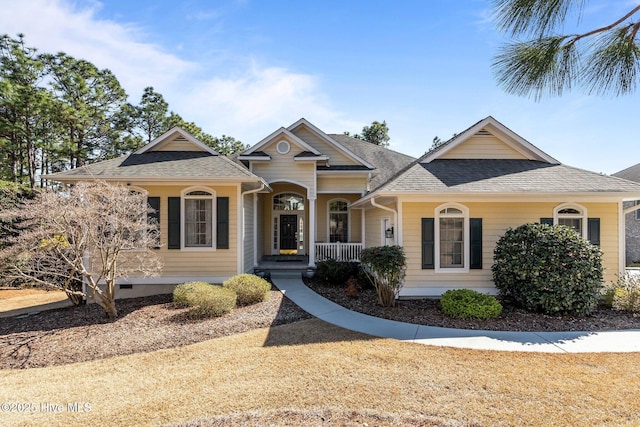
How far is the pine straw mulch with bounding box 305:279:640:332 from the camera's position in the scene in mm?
6441

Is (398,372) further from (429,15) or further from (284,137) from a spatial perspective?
(284,137)

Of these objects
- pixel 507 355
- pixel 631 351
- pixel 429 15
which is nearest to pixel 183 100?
pixel 429 15

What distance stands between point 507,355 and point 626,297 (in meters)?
5.01

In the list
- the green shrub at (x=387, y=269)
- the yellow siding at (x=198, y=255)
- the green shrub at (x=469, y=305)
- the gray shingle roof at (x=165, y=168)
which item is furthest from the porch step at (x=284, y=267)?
the green shrub at (x=469, y=305)

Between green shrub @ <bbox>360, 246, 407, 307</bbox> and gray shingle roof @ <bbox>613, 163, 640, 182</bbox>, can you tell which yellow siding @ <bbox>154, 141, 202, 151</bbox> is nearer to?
green shrub @ <bbox>360, 246, 407, 307</bbox>

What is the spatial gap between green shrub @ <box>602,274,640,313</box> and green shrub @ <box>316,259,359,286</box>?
281 inches

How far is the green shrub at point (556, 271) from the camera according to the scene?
685cm

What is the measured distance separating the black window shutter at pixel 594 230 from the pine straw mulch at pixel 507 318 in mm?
1820

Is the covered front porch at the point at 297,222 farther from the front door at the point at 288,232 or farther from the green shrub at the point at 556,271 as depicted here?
the green shrub at the point at 556,271

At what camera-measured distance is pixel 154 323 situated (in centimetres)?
694

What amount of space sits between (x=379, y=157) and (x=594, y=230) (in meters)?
9.91

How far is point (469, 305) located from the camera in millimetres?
6980

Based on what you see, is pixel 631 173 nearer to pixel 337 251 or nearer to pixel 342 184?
pixel 342 184

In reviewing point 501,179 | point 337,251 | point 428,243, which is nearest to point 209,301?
point 428,243
